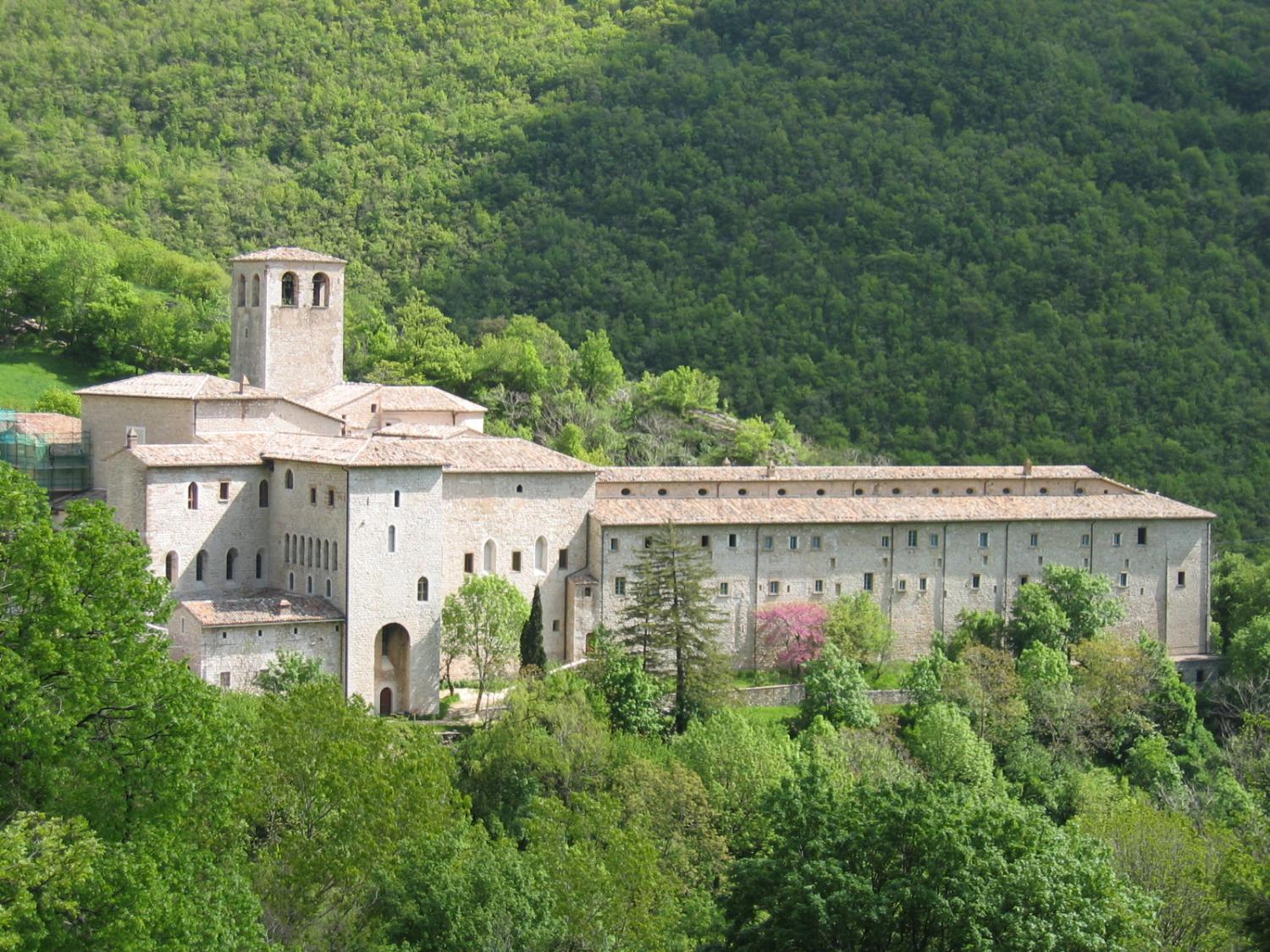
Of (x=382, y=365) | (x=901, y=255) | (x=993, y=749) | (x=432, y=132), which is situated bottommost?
(x=993, y=749)

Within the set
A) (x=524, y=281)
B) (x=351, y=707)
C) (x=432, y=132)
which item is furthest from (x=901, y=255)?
(x=351, y=707)

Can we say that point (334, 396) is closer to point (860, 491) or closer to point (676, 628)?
point (676, 628)

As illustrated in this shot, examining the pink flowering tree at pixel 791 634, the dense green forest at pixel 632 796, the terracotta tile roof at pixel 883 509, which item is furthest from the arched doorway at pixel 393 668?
the pink flowering tree at pixel 791 634

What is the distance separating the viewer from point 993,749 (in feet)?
158

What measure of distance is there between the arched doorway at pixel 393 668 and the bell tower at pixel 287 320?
11851 millimetres

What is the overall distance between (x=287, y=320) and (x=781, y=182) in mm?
45923

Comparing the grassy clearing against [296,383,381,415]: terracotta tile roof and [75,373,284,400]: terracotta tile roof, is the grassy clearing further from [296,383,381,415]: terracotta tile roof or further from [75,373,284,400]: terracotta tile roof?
[75,373,284,400]: terracotta tile roof

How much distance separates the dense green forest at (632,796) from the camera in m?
21.8

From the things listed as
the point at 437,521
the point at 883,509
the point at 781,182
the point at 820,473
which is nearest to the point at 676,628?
the point at 437,521

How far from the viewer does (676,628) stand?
45.6m

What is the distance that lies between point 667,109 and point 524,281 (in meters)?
17.6

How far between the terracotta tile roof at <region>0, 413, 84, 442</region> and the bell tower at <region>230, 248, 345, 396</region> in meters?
4.74

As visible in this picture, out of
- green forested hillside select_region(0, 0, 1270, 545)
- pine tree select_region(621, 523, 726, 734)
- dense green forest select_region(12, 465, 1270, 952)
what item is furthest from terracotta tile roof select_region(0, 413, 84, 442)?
green forested hillside select_region(0, 0, 1270, 545)

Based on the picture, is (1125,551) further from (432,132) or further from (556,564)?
(432,132)
